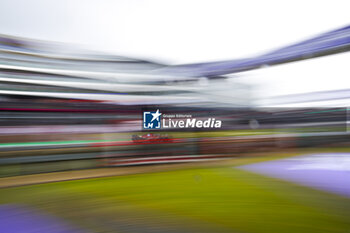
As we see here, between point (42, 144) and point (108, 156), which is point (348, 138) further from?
point (42, 144)

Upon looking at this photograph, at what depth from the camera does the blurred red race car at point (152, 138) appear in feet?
7.61

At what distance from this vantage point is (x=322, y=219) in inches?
44.3

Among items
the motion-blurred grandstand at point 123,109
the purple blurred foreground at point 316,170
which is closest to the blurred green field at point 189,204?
the purple blurred foreground at point 316,170

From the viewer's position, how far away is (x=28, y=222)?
3.79 ft

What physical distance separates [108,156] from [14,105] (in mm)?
1082

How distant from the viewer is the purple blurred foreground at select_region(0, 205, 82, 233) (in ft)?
3.50

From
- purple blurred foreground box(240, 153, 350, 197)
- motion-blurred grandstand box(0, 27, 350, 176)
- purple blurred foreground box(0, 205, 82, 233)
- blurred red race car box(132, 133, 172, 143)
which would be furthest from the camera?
blurred red race car box(132, 133, 172, 143)

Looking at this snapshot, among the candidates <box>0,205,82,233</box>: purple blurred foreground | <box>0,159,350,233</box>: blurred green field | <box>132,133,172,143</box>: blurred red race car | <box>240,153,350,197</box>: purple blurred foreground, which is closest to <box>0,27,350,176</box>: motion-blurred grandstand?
<box>132,133,172,143</box>: blurred red race car

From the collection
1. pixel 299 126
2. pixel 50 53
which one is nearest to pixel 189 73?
pixel 50 53

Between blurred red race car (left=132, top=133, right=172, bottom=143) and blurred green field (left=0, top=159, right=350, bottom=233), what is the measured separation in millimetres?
462

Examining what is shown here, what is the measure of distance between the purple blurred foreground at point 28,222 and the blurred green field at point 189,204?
0.06m

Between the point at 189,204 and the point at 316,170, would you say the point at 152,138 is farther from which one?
the point at 316,170

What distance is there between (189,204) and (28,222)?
102 cm

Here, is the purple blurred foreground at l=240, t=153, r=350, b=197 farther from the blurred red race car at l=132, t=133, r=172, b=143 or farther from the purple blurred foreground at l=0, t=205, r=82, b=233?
the purple blurred foreground at l=0, t=205, r=82, b=233
